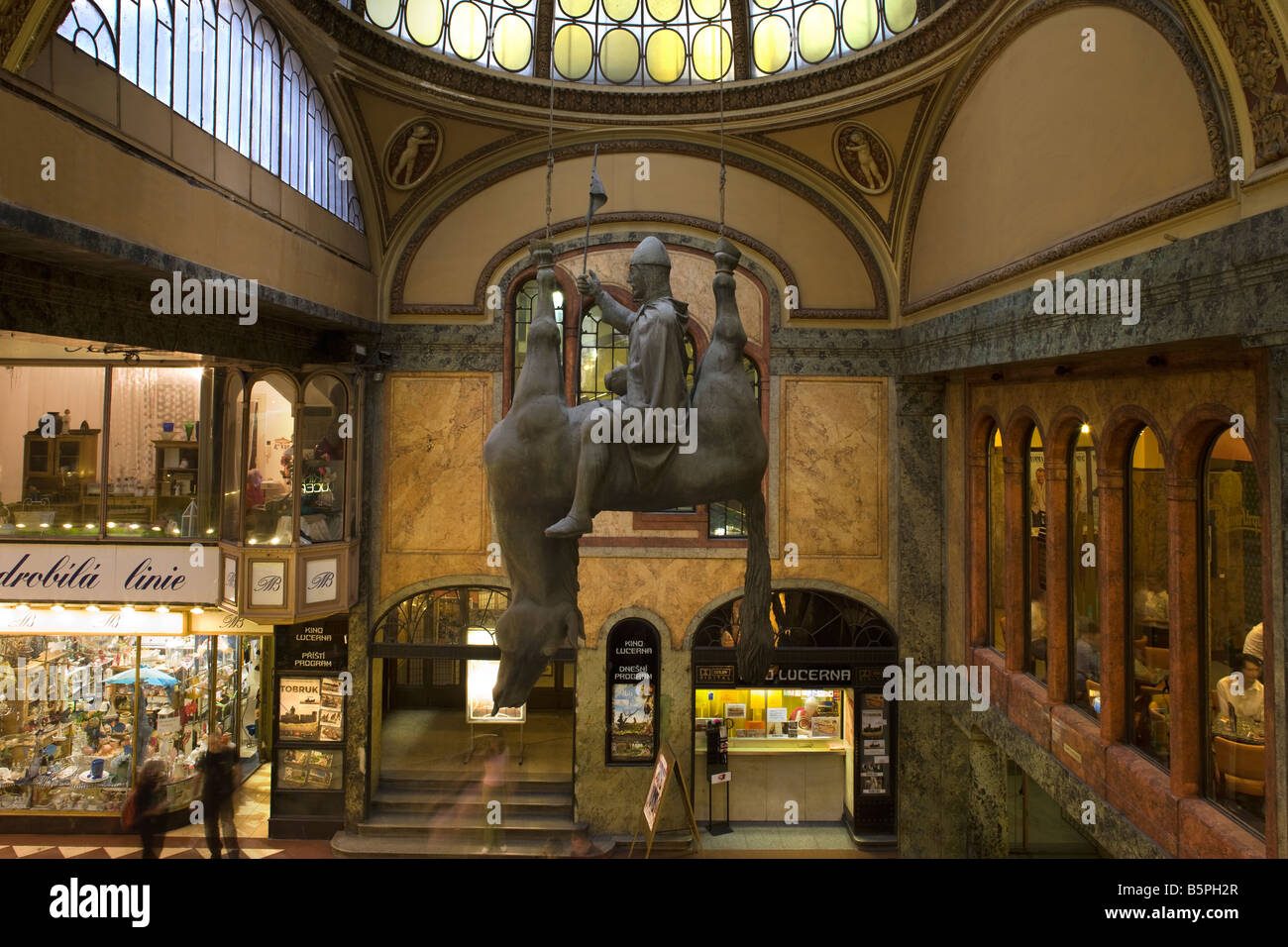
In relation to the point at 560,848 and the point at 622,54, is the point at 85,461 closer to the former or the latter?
the point at 560,848

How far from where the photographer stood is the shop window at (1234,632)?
650cm

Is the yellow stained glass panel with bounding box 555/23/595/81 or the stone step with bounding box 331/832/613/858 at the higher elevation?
the yellow stained glass panel with bounding box 555/23/595/81

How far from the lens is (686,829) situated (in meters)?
13.0

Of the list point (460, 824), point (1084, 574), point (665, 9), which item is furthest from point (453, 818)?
point (665, 9)

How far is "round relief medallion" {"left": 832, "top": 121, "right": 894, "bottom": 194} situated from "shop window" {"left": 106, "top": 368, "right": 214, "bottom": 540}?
33.0 feet

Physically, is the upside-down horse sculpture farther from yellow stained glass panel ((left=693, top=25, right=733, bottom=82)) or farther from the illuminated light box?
yellow stained glass panel ((left=693, top=25, right=733, bottom=82))

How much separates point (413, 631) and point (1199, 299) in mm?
11132

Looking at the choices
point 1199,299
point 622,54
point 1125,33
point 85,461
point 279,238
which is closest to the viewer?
point 1199,299

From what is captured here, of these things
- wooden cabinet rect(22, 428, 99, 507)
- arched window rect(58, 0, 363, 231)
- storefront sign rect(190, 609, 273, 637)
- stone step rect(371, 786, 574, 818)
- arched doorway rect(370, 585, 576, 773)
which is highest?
arched window rect(58, 0, 363, 231)

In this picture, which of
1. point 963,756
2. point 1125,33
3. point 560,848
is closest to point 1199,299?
point 1125,33

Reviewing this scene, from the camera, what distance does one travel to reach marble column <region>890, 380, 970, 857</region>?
42.0ft

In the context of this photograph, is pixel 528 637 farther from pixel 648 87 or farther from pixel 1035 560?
pixel 648 87

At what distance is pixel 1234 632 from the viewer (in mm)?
6781

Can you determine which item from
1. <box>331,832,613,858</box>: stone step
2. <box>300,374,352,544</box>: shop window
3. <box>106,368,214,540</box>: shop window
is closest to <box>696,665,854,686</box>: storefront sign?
<box>331,832,613,858</box>: stone step
